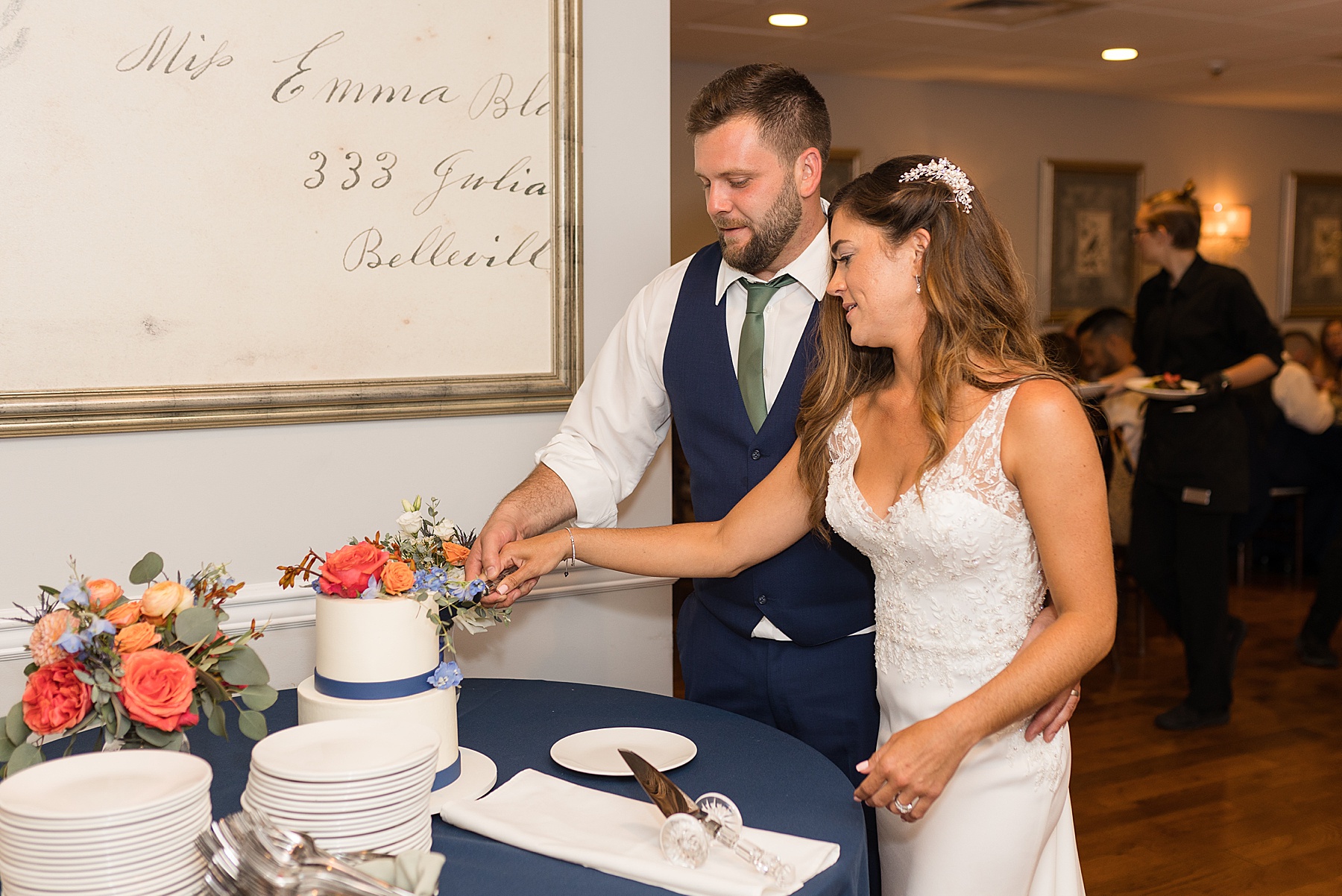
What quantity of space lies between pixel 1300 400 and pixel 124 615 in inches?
230

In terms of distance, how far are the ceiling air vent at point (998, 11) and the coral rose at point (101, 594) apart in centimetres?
483

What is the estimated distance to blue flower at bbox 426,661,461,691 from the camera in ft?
4.84

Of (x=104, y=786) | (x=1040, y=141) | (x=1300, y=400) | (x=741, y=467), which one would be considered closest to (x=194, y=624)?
(x=104, y=786)

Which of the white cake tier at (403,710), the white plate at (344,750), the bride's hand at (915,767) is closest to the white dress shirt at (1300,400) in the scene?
the bride's hand at (915,767)

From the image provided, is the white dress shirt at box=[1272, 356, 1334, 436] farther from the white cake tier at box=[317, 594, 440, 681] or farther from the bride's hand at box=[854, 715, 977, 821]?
the white cake tier at box=[317, 594, 440, 681]

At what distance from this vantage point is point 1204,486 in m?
4.01

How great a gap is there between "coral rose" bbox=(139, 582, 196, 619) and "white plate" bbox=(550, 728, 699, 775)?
0.53 meters

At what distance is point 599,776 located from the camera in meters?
1.54

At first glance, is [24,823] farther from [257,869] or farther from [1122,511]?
[1122,511]

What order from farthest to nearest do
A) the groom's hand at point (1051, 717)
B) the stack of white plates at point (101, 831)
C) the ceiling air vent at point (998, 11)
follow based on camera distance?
the ceiling air vent at point (998, 11)
the groom's hand at point (1051, 717)
the stack of white plates at point (101, 831)

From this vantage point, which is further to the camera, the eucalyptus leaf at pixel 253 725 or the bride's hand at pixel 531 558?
the bride's hand at pixel 531 558

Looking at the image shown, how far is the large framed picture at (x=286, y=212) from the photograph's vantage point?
1.94 meters

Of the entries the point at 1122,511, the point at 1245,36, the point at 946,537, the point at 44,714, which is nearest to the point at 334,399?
the point at 44,714

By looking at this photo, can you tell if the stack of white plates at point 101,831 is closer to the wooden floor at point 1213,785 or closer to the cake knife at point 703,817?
the cake knife at point 703,817
